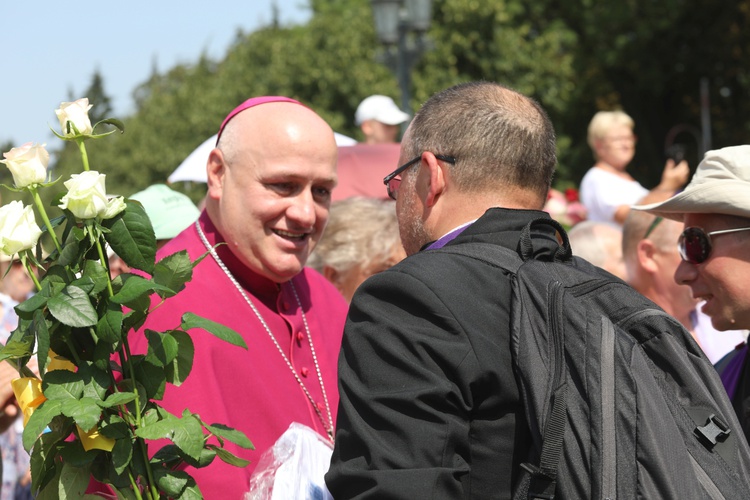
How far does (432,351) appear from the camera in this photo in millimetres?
2250

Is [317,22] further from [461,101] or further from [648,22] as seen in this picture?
[461,101]

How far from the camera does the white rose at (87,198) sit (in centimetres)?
217

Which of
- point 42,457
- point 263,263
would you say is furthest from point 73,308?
point 263,263

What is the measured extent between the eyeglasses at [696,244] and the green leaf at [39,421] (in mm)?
2142

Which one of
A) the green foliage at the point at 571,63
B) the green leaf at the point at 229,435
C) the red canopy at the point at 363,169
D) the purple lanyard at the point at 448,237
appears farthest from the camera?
the green foliage at the point at 571,63

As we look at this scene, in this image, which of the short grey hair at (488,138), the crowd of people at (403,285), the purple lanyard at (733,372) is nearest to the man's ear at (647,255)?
the crowd of people at (403,285)

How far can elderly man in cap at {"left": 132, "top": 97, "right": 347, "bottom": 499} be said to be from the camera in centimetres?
342

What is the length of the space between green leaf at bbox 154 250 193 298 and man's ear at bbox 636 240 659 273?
323 cm

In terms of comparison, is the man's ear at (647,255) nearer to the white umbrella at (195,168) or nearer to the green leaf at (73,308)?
the white umbrella at (195,168)

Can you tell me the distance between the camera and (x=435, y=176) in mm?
2631

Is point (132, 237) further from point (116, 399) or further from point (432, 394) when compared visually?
point (432, 394)

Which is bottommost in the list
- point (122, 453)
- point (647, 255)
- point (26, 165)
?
point (647, 255)

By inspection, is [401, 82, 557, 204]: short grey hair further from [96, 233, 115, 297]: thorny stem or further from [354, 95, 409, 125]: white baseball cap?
[354, 95, 409, 125]: white baseball cap

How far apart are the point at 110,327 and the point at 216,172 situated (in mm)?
1595
